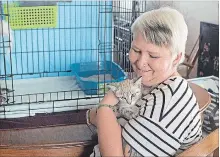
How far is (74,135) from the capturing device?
1076 mm

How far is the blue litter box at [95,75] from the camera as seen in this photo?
92.9 inches

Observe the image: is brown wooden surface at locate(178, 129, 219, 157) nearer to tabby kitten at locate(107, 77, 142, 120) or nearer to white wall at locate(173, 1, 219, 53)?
tabby kitten at locate(107, 77, 142, 120)

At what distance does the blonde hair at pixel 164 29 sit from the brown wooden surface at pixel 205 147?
0.82 feet

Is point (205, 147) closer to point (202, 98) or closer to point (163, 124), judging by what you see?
point (163, 124)

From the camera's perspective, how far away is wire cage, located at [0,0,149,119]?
8.09ft

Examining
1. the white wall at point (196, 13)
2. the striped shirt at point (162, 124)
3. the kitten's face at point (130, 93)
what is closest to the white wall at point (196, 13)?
the white wall at point (196, 13)

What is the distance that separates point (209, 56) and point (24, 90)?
1393 millimetres

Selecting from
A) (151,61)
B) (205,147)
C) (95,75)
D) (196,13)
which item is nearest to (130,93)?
(151,61)

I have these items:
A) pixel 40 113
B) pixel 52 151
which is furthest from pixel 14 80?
pixel 52 151

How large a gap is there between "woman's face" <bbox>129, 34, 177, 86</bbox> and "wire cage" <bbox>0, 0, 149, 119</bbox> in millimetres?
1390

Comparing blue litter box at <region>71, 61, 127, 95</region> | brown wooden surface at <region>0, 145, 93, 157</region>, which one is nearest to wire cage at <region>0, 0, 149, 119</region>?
blue litter box at <region>71, 61, 127, 95</region>

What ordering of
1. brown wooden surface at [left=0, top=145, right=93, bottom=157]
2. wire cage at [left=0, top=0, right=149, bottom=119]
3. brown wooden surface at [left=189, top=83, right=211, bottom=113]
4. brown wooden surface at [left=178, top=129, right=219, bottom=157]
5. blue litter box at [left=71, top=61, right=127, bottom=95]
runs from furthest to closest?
wire cage at [left=0, top=0, right=149, bottom=119]
blue litter box at [left=71, top=61, right=127, bottom=95]
brown wooden surface at [left=189, top=83, right=211, bottom=113]
brown wooden surface at [left=0, top=145, right=93, bottom=157]
brown wooden surface at [left=178, top=129, right=219, bottom=157]

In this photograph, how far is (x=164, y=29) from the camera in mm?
897

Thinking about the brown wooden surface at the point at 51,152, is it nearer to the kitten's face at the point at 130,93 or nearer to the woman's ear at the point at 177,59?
the kitten's face at the point at 130,93
